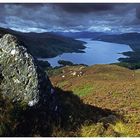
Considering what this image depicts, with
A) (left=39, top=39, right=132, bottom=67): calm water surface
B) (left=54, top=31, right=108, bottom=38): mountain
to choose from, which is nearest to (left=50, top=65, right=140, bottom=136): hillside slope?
(left=39, top=39, right=132, bottom=67): calm water surface

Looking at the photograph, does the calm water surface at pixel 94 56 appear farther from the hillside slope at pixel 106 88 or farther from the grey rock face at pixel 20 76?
the grey rock face at pixel 20 76

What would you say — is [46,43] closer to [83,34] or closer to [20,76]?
[83,34]

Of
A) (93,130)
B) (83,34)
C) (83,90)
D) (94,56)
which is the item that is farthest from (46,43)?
(93,130)

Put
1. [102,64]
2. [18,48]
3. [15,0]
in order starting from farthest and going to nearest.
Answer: [102,64], [15,0], [18,48]

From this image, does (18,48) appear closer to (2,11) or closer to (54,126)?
(2,11)

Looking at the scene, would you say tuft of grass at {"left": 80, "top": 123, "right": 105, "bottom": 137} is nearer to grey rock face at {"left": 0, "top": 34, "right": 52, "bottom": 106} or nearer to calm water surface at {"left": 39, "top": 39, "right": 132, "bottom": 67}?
grey rock face at {"left": 0, "top": 34, "right": 52, "bottom": 106}

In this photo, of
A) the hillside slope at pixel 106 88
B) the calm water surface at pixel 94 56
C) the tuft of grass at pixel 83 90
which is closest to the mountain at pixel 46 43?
the calm water surface at pixel 94 56

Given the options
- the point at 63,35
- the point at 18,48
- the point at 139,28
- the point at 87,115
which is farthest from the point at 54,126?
the point at 139,28
